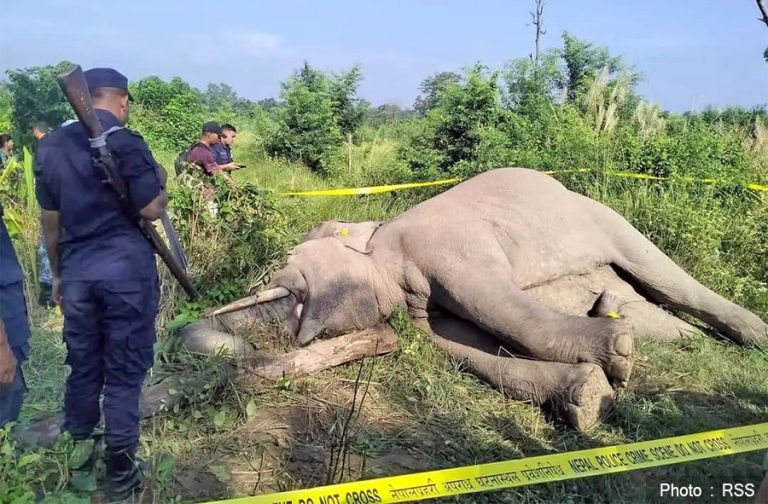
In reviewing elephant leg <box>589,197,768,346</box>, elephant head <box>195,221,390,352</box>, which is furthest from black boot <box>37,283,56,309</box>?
elephant leg <box>589,197,768,346</box>

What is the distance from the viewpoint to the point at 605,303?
16.9ft

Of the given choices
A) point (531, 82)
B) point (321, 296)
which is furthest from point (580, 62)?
point (321, 296)

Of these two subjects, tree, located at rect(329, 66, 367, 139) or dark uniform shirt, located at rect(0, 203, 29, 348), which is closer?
dark uniform shirt, located at rect(0, 203, 29, 348)

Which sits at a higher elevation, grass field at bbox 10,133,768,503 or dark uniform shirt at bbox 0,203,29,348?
dark uniform shirt at bbox 0,203,29,348

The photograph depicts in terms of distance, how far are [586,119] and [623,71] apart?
1424 millimetres

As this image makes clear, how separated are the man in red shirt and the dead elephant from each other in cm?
120

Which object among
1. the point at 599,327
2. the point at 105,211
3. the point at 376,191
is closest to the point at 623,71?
the point at 376,191

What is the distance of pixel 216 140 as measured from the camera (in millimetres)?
6668

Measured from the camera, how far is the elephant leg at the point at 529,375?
3928 mm

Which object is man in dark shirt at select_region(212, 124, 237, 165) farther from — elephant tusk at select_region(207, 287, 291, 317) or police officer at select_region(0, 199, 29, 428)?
police officer at select_region(0, 199, 29, 428)

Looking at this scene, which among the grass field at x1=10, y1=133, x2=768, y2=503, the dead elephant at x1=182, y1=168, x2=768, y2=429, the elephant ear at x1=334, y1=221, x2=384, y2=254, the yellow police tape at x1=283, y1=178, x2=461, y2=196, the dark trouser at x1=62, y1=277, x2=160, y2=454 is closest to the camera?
the dark trouser at x1=62, y1=277, x2=160, y2=454

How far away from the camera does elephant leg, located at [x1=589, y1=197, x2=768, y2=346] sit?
5102 mm

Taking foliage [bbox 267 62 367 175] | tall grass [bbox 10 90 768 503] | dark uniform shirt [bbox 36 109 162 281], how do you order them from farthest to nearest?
foliage [bbox 267 62 367 175] < tall grass [bbox 10 90 768 503] < dark uniform shirt [bbox 36 109 162 281]

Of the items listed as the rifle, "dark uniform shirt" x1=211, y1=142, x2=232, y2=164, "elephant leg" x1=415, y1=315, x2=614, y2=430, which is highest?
the rifle
